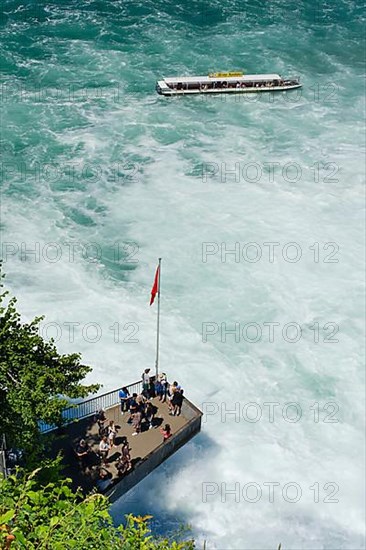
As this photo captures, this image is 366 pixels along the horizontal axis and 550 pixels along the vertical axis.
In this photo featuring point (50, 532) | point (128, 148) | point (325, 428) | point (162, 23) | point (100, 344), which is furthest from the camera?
point (162, 23)

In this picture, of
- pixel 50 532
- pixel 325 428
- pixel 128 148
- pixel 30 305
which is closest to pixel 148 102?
pixel 128 148

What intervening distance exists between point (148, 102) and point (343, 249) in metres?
23.9

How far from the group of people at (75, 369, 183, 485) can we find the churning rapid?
3378 mm

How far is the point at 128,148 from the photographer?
55812 millimetres

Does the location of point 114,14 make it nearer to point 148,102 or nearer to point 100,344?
point 148,102

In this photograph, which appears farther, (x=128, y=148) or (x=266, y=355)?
(x=128, y=148)

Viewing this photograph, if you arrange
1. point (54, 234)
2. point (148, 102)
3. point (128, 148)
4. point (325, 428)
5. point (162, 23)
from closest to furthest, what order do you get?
point (325, 428) < point (54, 234) < point (128, 148) < point (148, 102) < point (162, 23)

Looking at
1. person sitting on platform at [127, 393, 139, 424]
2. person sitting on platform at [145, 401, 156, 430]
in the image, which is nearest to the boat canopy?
person sitting on platform at [145, 401, 156, 430]

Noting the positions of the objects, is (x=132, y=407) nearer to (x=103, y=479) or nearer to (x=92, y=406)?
(x=92, y=406)

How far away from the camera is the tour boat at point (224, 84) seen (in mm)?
62062

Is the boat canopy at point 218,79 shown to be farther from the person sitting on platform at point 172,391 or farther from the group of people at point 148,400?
the person sitting on platform at point 172,391

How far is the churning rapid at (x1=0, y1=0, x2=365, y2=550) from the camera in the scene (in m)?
32.3

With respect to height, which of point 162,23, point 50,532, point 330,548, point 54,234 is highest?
point 50,532

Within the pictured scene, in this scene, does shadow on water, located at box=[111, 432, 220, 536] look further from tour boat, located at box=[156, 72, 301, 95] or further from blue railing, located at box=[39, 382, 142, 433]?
tour boat, located at box=[156, 72, 301, 95]
